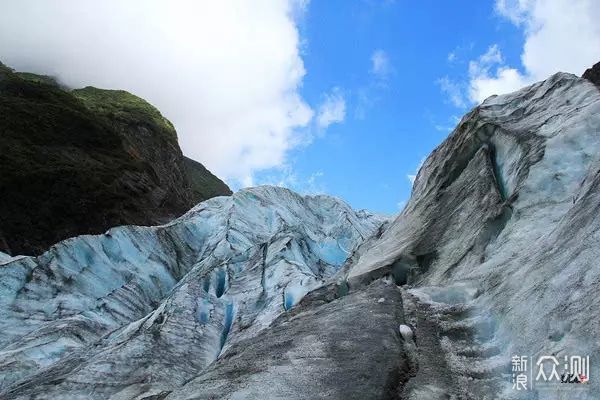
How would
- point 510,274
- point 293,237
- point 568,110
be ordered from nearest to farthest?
point 510,274
point 568,110
point 293,237

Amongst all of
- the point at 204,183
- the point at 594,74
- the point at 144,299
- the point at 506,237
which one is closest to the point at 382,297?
the point at 506,237

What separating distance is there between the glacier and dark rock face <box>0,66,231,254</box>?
840cm

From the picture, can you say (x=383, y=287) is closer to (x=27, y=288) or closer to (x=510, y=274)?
(x=510, y=274)

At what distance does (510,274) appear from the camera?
801cm

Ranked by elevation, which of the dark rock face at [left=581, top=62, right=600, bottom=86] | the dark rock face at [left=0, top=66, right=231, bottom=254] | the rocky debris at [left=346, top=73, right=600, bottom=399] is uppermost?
the dark rock face at [left=0, top=66, right=231, bottom=254]

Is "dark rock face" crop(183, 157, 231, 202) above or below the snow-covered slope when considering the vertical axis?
above

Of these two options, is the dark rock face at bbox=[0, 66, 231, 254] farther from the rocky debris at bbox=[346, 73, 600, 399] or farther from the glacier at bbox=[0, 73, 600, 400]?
the rocky debris at bbox=[346, 73, 600, 399]

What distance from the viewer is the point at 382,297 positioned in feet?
31.5

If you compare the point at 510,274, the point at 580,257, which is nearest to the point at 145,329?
the point at 510,274

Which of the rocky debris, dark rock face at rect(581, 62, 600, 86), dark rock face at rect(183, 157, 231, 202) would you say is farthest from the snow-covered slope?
dark rock face at rect(183, 157, 231, 202)

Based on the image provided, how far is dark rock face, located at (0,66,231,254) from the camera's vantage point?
30.2m

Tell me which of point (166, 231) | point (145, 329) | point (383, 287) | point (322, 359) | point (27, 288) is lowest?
point (322, 359)

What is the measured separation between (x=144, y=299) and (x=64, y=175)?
14732mm

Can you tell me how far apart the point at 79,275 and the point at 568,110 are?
18.2 meters
